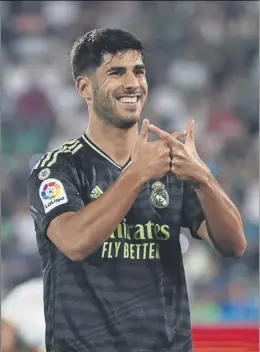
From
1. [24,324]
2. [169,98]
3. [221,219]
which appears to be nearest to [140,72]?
[221,219]

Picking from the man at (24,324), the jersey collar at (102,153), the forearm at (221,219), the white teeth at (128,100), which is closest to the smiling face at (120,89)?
the white teeth at (128,100)

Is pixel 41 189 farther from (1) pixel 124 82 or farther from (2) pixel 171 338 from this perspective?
(2) pixel 171 338

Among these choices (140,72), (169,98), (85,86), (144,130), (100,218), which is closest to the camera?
(100,218)

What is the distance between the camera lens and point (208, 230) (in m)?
2.81

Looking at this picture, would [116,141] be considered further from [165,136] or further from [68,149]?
[165,136]

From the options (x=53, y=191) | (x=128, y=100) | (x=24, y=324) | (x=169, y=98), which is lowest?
(x=24, y=324)

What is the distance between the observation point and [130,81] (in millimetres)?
2814

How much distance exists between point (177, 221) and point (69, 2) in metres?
7.77

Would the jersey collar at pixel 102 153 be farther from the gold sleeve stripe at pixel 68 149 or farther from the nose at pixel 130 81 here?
the nose at pixel 130 81

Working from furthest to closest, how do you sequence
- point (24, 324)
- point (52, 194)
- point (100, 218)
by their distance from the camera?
point (24, 324) → point (52, 194) → point (100, 218)

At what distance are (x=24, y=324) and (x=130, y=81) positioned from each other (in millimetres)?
2064

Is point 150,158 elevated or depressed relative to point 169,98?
depressed

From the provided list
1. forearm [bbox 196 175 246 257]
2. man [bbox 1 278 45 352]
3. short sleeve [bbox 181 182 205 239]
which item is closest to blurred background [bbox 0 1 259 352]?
man [bbox 1 278 45 352]

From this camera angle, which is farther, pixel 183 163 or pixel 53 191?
pixel 53 191
